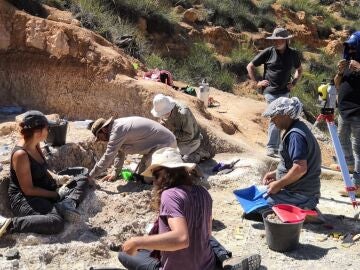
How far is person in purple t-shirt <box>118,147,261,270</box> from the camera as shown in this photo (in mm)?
2744

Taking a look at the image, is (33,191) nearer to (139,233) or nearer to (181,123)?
(139,233)

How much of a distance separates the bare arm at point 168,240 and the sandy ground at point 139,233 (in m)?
1.63

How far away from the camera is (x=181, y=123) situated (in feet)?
21.2

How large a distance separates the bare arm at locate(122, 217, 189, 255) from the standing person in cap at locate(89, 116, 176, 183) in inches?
106

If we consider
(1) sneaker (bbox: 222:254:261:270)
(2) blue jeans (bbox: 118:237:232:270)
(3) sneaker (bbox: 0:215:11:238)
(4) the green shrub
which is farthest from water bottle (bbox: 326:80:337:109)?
(4) the green shrub

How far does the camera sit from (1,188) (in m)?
5.06

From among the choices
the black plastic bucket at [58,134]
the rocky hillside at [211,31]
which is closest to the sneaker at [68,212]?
the black plastic bucket at [58,134]

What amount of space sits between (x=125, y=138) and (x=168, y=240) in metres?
2.92

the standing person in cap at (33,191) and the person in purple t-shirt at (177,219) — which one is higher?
the person in purple t-shirt at (177,219)

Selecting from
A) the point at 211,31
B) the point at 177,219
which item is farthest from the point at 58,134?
the point at 211,31

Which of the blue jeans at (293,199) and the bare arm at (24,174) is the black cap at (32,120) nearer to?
the bare arm at (24,174)

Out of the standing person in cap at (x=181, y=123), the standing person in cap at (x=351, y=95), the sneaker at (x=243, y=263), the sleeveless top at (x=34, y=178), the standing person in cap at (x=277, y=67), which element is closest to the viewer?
the sneaker at (x=243, y=263)

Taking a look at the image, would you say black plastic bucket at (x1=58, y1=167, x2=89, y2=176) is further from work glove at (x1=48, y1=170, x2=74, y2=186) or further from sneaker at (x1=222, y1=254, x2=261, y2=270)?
sneaker at (x1=222, y1=254, x2=261, y2=270)

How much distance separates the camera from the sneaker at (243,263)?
377 cm
